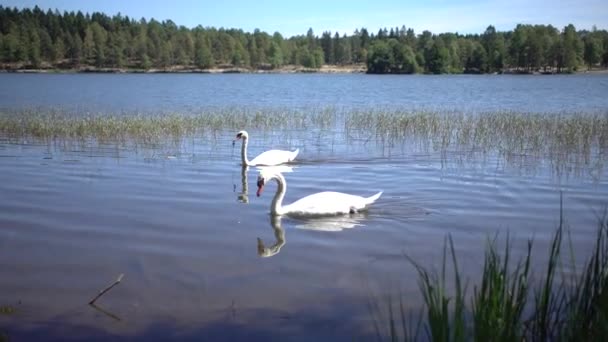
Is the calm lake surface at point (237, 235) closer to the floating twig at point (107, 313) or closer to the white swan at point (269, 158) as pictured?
the floating twig at point (107, 313)

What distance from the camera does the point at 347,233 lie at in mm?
9312

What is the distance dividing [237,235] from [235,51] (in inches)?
5948

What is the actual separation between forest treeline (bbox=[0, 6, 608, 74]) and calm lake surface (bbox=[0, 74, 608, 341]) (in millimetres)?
113001

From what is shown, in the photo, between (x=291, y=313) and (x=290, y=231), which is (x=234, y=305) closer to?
(x=291, y=313)

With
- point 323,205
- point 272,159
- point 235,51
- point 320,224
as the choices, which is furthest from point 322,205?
point 235,51

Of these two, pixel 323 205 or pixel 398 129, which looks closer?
pixel 323 205

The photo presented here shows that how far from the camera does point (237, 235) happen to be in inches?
360

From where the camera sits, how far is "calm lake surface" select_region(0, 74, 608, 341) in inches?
242

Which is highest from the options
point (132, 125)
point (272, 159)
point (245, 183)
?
point (132, 125)

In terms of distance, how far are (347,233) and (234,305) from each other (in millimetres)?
3236

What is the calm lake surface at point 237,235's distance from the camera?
20.1 ft

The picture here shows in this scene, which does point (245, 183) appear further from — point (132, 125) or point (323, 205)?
point (132, 125)

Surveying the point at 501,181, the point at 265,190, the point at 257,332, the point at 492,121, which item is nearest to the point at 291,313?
the point at 257,332

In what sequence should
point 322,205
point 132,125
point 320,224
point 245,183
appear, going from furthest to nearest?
point 132,125
point 245,183
point 322,205
point 320,224
